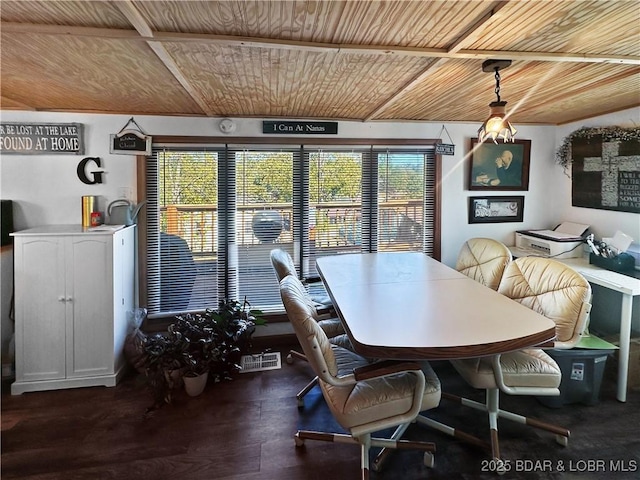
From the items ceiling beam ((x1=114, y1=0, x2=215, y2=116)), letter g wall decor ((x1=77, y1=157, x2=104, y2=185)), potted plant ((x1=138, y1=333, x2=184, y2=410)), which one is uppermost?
ceiling beam ((x1=114, y1=0, x2=215, y2=116))

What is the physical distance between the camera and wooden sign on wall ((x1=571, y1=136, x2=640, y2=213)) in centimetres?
285

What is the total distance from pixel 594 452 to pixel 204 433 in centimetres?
227

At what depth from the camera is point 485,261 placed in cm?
277

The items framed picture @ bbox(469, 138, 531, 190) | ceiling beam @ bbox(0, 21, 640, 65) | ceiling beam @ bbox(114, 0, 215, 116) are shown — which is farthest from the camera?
framed picture @ bbox(469, 138, 531, 190)

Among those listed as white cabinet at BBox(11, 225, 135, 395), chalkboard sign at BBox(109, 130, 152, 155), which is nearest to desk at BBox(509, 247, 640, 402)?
white cabinet at BBox(11, 225, 135, 395)

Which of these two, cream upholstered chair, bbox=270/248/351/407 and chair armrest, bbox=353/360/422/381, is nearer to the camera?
chair armrest, bbox=353/360/422/381

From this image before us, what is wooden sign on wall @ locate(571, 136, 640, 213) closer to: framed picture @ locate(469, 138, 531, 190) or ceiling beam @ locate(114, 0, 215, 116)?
framed picture @ locate(469, 138, 531, 190)

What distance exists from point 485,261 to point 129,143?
3101 millimetres

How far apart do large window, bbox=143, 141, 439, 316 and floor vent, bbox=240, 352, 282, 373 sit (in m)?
0.48

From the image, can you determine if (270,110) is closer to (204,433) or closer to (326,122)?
(326,122)

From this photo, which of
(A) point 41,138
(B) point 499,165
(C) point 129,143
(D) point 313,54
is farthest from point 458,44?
(A) point 41,138

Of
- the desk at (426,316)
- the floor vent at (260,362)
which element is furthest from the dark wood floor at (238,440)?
the desk at (426,316)

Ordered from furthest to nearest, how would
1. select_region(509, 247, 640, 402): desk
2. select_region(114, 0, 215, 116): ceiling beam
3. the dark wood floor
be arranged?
1. select_region(509, 247, 640, 402): desk
2. the dark wood floor
3. select_region(114, 0, 215, 116): ceiling beam

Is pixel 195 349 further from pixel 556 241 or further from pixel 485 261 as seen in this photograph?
pixel 556 241
